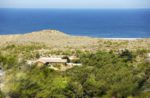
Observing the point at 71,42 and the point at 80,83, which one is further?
the point at 71,42

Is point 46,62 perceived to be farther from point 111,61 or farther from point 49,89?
point 49,89

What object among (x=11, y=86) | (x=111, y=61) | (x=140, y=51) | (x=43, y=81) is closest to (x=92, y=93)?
(x=43, y=81)

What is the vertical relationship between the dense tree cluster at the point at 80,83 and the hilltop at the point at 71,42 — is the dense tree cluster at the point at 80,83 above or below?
below

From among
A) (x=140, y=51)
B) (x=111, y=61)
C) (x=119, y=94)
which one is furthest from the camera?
(x=140, y=51)

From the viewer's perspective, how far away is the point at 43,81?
20094mm

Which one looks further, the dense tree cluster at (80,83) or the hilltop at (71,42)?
the hilltop at (71,42)

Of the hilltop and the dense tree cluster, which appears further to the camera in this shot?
the hilltop

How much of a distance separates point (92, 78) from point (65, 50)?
614 inches

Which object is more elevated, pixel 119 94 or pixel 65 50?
pixel 65 50

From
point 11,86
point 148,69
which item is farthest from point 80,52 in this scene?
point 11,86

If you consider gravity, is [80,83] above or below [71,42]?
below

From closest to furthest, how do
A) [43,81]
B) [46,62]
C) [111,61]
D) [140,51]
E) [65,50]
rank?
[43,81] < [111,61] < [46,62] < [140,51] < [65,50]

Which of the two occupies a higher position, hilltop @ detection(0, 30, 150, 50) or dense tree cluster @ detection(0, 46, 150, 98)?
hilltop @ detection(0, 30, 150, 50)

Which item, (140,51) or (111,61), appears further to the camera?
(140,51)
